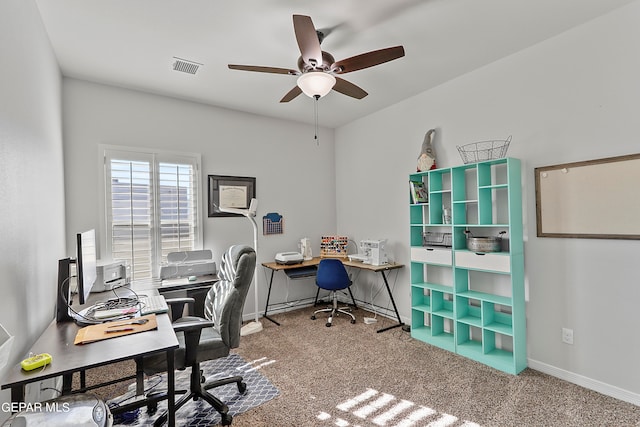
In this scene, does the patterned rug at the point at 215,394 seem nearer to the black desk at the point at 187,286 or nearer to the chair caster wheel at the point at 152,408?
the chair caster wheel at the point at 152,408

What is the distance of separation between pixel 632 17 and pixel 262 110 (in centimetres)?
348

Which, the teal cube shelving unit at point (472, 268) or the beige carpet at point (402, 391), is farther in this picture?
the teal cube shelving unit at point (472, 268)

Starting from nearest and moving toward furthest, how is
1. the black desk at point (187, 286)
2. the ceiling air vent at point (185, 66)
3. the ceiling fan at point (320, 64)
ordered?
the ceiling fan at point (320, 64)
the ceiling air vent at point (185, 66)
the black desk at point (187, 286)

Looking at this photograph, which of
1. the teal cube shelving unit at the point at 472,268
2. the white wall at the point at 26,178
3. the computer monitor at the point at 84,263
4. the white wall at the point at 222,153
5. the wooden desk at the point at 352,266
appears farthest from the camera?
the wooden desk at the point at 352,266

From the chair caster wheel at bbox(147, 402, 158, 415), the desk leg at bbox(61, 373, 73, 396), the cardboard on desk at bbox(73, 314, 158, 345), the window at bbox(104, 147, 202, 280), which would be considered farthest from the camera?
the window at bbox(104, 147, 202, 280)

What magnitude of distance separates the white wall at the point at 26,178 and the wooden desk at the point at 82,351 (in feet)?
0.41

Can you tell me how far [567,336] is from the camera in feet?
8.13

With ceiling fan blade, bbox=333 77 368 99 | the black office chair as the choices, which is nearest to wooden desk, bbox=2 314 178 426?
the black office chair

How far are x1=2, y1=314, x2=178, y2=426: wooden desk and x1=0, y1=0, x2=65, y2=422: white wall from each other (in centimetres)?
12

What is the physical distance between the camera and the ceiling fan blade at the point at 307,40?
5.79 ft

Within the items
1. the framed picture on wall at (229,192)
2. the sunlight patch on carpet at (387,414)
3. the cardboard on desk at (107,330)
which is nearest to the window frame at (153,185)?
the framed picture on wall at (229,192)

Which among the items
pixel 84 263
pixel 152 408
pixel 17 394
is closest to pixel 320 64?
pixel 84 263

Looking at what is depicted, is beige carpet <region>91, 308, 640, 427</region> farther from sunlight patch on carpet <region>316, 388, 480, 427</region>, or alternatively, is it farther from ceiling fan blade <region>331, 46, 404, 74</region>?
ceiling fan blade <region>331, 46, 404, 74</region>

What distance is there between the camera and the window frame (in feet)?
10.4
